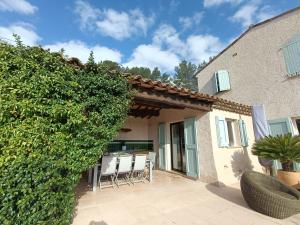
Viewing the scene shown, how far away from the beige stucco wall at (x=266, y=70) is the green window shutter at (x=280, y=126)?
206mm

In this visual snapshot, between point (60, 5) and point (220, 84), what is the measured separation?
7929mm

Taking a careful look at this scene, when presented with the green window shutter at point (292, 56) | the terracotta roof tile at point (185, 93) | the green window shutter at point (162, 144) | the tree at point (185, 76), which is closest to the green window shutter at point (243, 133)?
the terracotta roof tile at point (185, 93)

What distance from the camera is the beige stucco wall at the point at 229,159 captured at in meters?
5.93

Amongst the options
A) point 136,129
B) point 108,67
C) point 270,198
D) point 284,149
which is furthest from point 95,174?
point 284,149

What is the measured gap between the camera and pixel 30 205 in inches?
94.1

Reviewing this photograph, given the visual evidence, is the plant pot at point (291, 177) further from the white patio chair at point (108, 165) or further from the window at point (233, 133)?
the white patio chair at point (108, 165)

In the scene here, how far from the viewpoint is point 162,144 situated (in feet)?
28.5

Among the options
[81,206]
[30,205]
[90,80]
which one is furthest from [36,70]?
[81,206]

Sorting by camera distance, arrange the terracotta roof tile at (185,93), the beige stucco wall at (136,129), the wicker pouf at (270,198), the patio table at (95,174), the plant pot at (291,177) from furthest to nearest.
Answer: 1. the beige stucco wall at (136,129)
2. the patio table at (95,174)
3. the plant pot at (291,177)
4. the terracotta roof tile at (185,93)
5. the wicker pouf at (270,198)

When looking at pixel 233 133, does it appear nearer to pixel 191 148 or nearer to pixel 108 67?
pixel 191 148

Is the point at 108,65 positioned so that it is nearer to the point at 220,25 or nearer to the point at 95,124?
the point at 95,124

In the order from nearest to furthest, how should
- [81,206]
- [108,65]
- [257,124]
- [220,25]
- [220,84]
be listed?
[108,65] → [81,206] → [257,124] → [220,84] → [220,25]

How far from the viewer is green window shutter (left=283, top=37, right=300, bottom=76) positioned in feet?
21.1

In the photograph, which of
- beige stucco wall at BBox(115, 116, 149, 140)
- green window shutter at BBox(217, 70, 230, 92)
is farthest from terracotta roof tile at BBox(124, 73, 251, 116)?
beige stucco wall at BBox(115, 116, 149, 140)
